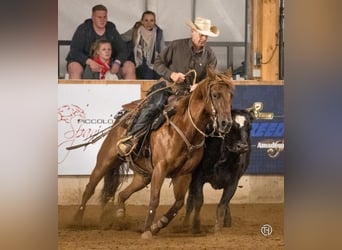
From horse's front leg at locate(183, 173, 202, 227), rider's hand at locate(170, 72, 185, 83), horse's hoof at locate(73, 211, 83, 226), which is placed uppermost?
rider's hand at locate(170, 72, 185, 83)

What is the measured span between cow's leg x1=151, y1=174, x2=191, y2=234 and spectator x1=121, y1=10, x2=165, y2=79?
60 centimetres

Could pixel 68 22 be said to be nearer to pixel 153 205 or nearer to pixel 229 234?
pixel 153 205

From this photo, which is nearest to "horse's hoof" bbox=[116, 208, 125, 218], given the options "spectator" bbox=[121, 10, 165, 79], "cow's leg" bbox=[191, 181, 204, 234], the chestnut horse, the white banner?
the chestnut horse

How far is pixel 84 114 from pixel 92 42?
374 millimetres

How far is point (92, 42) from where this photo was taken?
12.8 ft

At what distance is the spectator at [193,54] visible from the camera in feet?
12.8

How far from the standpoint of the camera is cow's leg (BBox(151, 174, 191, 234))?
4070 millimetres

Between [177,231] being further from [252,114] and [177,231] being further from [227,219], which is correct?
[252,114]

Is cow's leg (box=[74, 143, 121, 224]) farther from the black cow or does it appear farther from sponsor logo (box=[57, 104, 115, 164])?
the black cow

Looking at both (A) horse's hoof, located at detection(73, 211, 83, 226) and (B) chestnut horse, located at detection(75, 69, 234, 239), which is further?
(A) horse's hoof, located at detection(73, 211, 83, 226)
